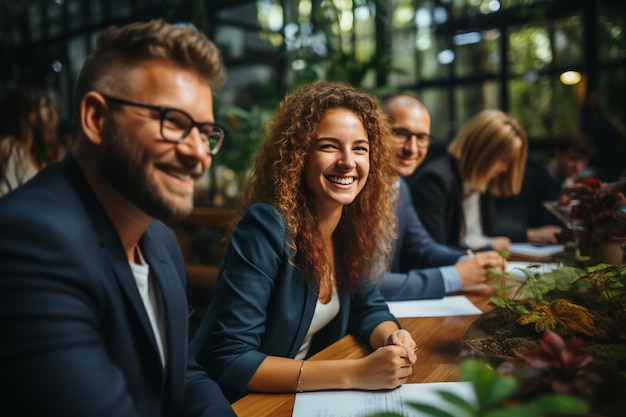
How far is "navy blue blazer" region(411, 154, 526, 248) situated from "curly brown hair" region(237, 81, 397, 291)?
3.17ft

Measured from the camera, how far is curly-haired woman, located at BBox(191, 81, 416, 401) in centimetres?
121

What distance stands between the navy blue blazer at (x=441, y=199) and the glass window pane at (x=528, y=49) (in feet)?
14.4

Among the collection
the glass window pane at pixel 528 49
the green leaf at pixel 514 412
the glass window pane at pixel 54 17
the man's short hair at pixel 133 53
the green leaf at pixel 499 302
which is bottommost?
the green leaf at pixel 499 302

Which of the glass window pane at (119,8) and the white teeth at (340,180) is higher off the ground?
the glass window pane at (119,8)

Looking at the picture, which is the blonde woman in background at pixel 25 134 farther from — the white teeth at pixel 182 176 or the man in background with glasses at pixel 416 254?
the white teeth at pixel 182 176

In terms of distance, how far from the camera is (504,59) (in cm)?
665

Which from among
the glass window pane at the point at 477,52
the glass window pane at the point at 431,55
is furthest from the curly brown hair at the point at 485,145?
the glass window pane at the point at 431,55

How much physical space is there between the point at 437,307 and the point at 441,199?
3.53 feet

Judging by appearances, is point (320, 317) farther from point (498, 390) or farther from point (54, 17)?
point (54, 17)

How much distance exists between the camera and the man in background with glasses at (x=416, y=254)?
192cm

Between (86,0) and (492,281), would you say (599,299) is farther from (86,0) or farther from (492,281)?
(86,0)

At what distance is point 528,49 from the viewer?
6.55 metres

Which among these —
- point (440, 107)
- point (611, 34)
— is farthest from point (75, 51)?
point (611, 34)

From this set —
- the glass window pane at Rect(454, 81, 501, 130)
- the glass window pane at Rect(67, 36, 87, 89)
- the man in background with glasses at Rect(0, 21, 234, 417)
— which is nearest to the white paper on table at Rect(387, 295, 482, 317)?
the man in background with glasses at Rect(0, 21, 234, 417)
